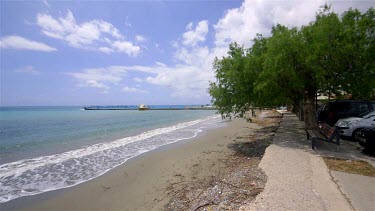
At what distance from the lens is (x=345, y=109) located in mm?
14242

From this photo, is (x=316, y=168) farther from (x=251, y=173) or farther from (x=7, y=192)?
(x=7, y=192)

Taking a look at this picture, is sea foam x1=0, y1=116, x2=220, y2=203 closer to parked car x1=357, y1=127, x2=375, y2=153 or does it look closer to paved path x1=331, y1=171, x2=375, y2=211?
paved path x1=331, y1=171, x2=375, y2=211

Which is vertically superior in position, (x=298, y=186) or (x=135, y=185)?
(x=298, y=186)

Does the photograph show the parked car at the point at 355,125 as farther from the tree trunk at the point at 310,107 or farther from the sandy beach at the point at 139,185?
the sandy beach at the point at 139,185

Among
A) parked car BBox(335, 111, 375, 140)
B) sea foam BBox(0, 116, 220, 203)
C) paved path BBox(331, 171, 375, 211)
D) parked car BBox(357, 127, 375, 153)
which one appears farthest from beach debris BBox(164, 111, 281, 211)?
parked car BBox(335, 111, 375, 140)

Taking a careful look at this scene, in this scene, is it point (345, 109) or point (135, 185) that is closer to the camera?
point (135, 185)

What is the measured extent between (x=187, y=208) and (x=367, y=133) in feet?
24.5

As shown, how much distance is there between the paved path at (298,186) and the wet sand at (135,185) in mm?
2337

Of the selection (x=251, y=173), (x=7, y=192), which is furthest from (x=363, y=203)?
(x=7, y=192)

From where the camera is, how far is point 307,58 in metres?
9.53

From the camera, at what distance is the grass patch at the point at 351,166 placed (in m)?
6.46

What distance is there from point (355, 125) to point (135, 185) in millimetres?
10726

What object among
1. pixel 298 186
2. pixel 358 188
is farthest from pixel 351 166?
pixel 298 186

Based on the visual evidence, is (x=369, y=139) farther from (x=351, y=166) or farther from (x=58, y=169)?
(x=58, y=169)
